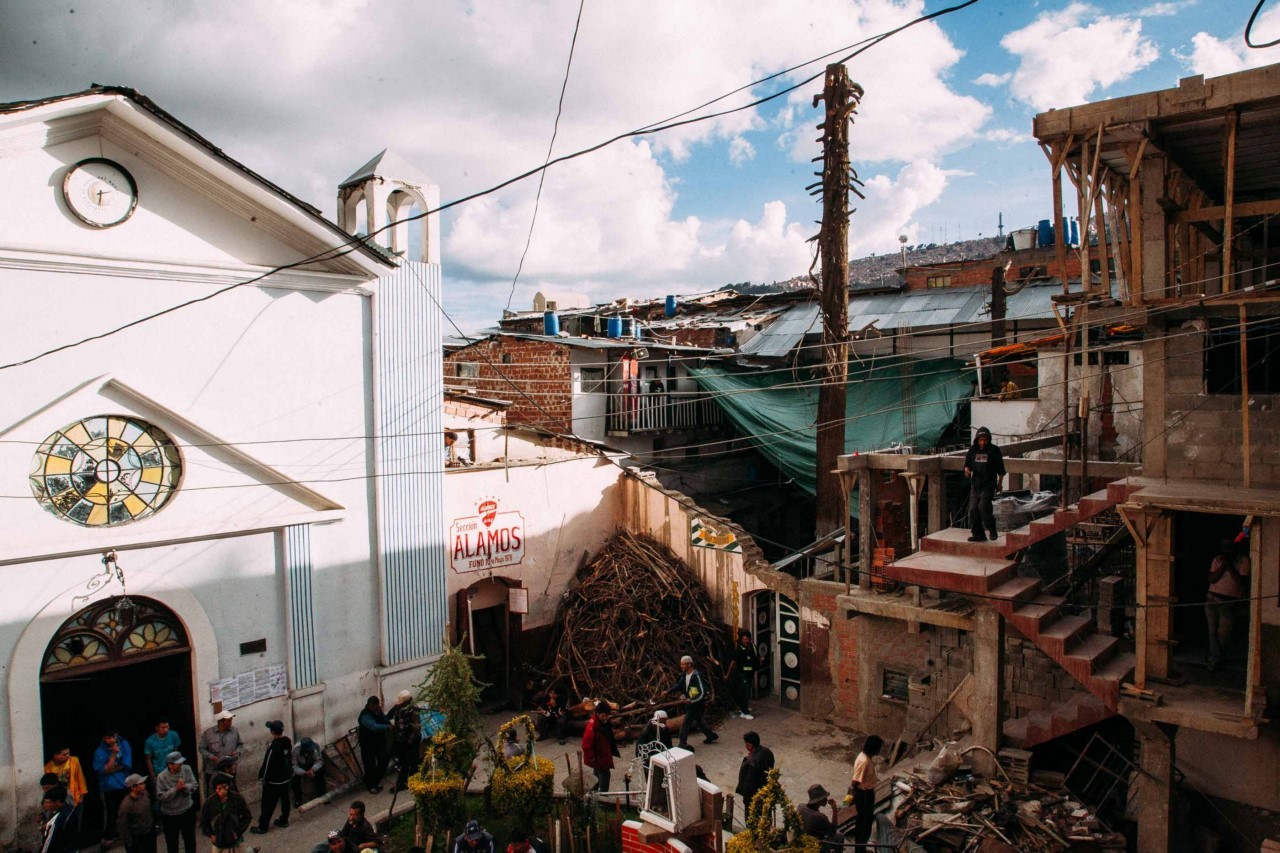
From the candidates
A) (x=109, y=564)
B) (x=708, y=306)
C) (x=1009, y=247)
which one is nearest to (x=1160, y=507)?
(x=109, y=564)

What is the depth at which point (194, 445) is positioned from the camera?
37.3 feet

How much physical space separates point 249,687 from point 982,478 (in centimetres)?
1061

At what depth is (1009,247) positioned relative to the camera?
1053 inches

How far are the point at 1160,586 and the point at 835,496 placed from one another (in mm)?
7769

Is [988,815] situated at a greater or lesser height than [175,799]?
lesser

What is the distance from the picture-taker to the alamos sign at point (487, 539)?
49.6 feet

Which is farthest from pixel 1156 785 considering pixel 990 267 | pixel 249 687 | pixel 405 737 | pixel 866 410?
pixel 990 267

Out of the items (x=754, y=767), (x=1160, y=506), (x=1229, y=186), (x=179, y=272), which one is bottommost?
(x=754, y=767)

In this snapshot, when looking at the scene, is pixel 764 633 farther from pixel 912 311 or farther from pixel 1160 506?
pixel 912 311

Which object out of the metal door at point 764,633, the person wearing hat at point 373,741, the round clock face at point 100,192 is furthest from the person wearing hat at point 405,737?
the round clock face at point 100,192

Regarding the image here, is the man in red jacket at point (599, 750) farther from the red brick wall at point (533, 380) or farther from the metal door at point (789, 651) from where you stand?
the red brick wall at point (533, 380)

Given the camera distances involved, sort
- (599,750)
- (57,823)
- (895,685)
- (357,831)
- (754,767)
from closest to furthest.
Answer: (57,823), (357,831), (754,767), (599,750), (895,685)

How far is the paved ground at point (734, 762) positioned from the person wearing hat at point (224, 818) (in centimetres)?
116

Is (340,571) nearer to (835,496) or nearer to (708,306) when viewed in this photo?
(835,496)
